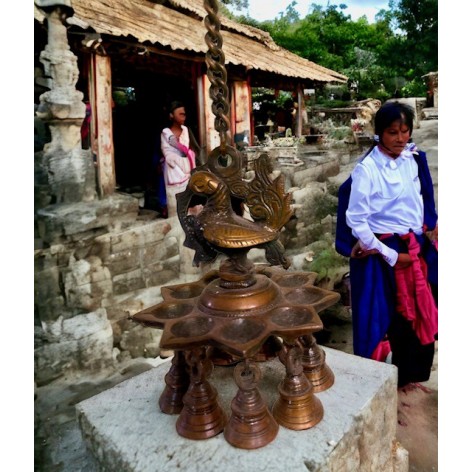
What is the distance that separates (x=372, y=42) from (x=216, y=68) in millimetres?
18251

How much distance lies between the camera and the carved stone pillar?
11.4ft

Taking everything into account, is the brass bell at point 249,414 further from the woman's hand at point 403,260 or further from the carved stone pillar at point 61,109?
the carved stone pillar at point 61,109

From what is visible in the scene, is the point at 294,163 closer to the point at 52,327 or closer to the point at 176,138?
the point at 176,138

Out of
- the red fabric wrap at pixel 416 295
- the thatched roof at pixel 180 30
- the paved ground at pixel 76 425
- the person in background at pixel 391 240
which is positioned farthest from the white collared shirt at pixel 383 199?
the thatched roof at pixel 180 30

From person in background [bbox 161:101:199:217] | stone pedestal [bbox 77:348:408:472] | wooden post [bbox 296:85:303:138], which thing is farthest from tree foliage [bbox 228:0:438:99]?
stone pedestal [bbox 77:348:408:472]

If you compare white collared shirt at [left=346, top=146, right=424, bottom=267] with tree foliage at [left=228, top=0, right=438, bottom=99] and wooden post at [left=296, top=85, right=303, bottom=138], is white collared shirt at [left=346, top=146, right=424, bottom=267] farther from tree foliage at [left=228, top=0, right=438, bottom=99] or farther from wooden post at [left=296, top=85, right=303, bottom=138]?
tree foliage at [left=228, top=0, right=438, bottom=99]

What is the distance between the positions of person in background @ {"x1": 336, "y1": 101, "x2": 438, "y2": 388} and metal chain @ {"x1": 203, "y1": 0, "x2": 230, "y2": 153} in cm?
127

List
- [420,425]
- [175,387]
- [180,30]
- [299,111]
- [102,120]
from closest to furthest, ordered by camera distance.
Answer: [175,387]
[420,425]
[102,120]
[180,30]
[299,111]

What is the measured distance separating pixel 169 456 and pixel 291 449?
364mm

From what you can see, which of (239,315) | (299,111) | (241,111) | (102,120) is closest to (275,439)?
(239,315)

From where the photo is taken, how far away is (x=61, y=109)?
3508mm

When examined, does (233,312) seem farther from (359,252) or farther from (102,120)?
(102,120)

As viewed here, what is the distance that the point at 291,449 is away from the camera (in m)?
1.24

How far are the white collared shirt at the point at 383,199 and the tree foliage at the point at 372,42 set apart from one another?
38.8 feet
